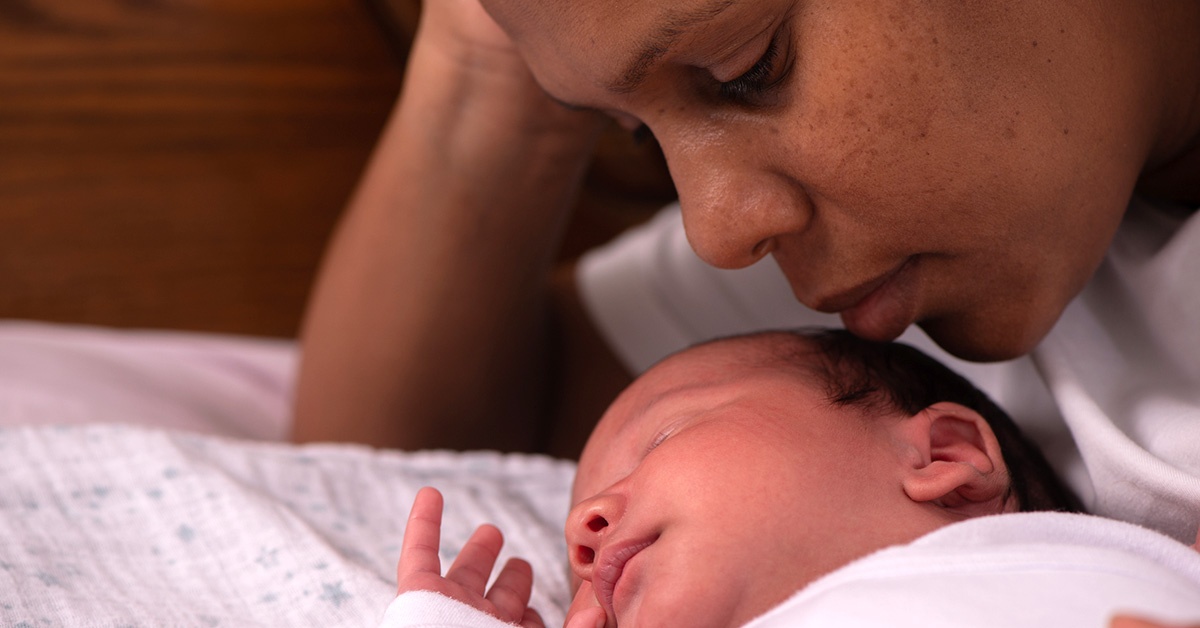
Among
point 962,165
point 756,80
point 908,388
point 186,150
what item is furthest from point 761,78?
point 186,150

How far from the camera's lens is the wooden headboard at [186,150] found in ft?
5.70

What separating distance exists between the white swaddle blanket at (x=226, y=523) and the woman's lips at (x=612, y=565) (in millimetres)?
142

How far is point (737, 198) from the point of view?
2.70 feet

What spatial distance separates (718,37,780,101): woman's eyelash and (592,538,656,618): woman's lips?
1.08 feet

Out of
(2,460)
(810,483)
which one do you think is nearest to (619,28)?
(810,483)

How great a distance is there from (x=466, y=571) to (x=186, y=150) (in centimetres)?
119

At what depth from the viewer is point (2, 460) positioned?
1.07 meters

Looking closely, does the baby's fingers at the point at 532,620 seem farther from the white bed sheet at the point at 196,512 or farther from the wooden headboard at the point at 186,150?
the wooden headboard at the point at 186,150

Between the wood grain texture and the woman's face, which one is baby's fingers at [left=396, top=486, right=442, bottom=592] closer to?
the woman's face

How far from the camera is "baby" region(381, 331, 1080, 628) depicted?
75 centimetres

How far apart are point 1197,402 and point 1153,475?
10 cm

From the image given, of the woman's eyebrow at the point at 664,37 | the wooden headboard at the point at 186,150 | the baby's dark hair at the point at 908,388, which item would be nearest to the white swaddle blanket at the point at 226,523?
the baby's dark hair at the point at 908,388

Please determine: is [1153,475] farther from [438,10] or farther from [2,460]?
[2,460]

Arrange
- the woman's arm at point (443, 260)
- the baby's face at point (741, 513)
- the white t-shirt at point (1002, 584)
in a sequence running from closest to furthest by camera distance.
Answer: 1. the white t-shirt at point (1002, 584)
2. the baby's face at point (741, 513)
3. the woman's arm at point (443, 260)
